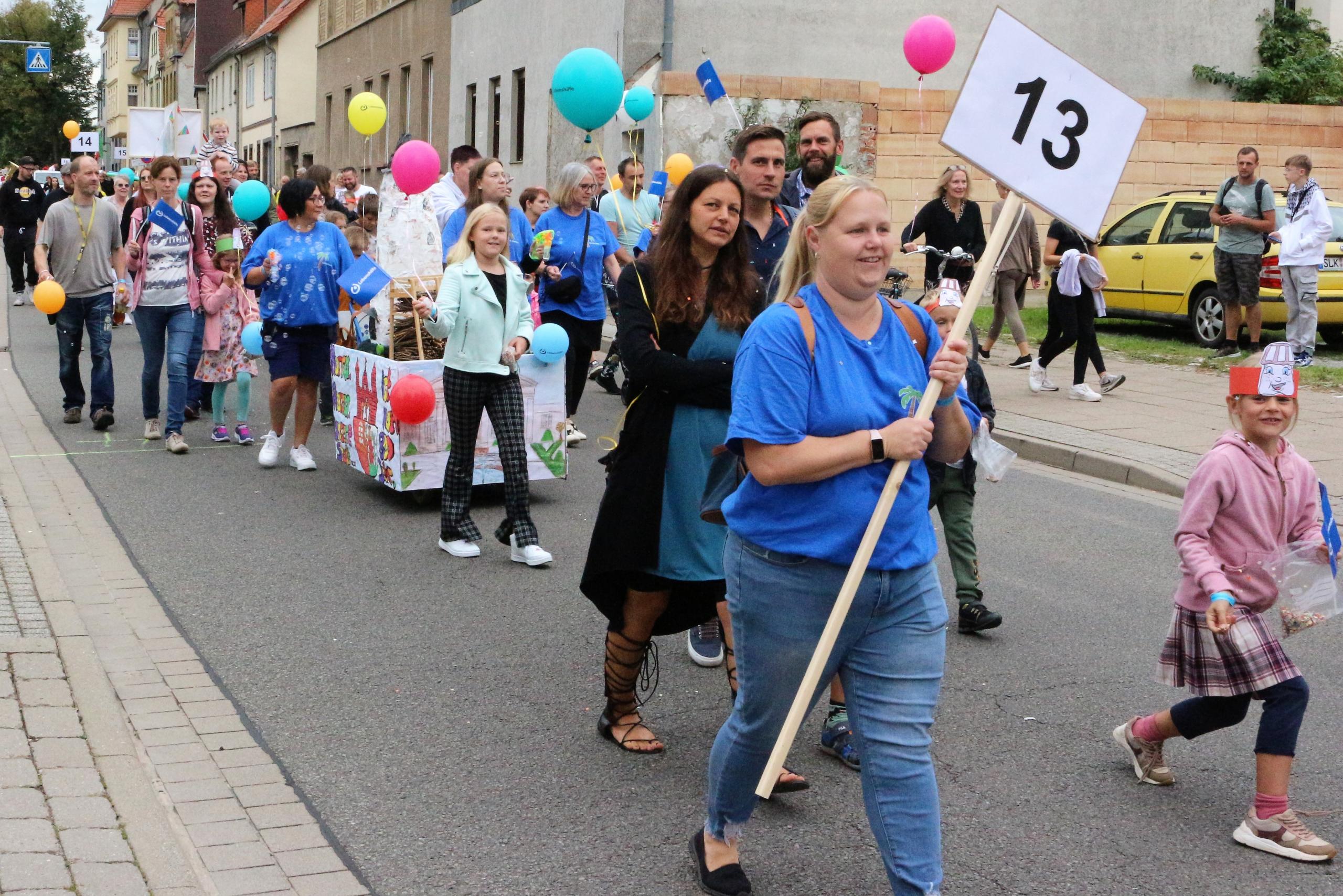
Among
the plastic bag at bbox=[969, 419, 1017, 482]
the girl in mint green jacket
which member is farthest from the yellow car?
the plastic bag at bbox=[969, 419, 1017, 482]

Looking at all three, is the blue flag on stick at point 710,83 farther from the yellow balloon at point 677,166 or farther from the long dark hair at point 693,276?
the long dark hair at point 693,276

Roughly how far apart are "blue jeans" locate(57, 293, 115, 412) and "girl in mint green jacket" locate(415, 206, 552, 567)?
4588 millimetres

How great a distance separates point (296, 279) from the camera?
9.47 m

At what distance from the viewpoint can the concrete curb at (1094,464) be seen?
9562 mm

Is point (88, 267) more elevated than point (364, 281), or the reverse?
point (364, 281)

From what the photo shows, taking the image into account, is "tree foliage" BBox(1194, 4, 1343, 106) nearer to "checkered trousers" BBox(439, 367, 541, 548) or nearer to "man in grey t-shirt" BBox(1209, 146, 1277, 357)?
"man in grey t-shirt" BBox(1209, 146, 1277, 357)

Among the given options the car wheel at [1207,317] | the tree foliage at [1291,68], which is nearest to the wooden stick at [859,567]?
the car wheel at [1207,317]

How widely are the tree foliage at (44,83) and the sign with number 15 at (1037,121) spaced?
84.8 metres

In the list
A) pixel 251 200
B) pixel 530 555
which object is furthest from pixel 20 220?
pixel 530 555

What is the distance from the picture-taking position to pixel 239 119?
195 ft

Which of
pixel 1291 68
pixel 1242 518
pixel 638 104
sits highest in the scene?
pixel 1291 68

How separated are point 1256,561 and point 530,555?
12.7ft

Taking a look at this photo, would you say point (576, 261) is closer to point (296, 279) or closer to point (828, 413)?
point (296, 279)

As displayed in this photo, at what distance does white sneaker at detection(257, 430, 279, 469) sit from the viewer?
9.84 metres
